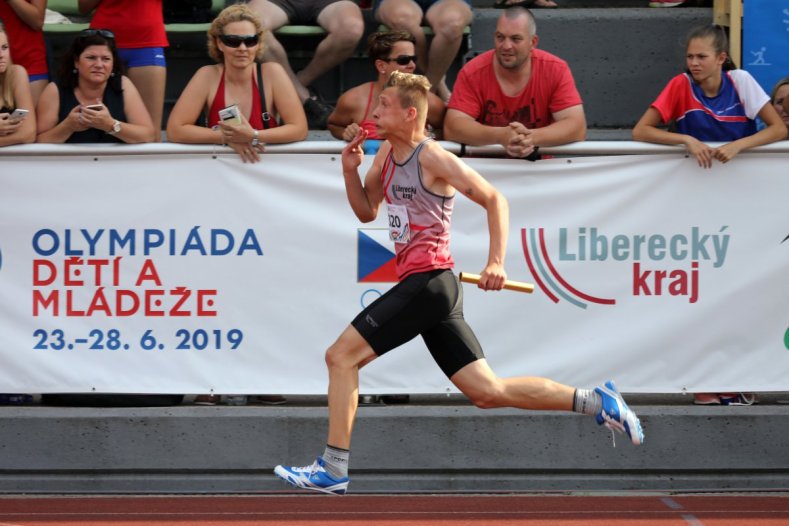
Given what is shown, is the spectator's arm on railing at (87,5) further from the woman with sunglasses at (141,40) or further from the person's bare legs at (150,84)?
the person's bare legs at (150,84)

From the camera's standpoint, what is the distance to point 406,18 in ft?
31.2

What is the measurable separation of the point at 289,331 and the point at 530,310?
137 cm

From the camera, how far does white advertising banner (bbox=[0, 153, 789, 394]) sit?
7.40 meters

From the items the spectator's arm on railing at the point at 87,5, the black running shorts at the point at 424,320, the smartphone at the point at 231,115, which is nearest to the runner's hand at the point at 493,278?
the black running shorts at the point at 424,320

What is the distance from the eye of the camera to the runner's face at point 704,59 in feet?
26.1

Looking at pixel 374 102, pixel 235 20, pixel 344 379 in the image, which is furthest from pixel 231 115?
pixel 344 379

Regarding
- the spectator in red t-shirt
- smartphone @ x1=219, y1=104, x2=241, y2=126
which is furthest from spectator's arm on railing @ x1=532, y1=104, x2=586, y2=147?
smartphone @ x1=219, y1=104, x2=241, y2=126

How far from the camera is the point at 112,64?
7785 mm

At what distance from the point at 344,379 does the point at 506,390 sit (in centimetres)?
78

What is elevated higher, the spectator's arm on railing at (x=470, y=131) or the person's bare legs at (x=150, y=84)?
the person's bare legs at (x=150, y=84)

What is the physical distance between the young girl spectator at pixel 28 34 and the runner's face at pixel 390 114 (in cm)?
348

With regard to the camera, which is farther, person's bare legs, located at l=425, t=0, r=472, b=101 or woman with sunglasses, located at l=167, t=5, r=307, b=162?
person's bare legs, located at l=425, t=0, r=472, b=101

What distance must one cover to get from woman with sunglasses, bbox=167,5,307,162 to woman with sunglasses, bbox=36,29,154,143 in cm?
Answer: 26

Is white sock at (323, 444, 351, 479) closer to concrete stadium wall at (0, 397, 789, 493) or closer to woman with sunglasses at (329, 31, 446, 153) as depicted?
concrete stadium wall at (0, 397, 789, 493)
